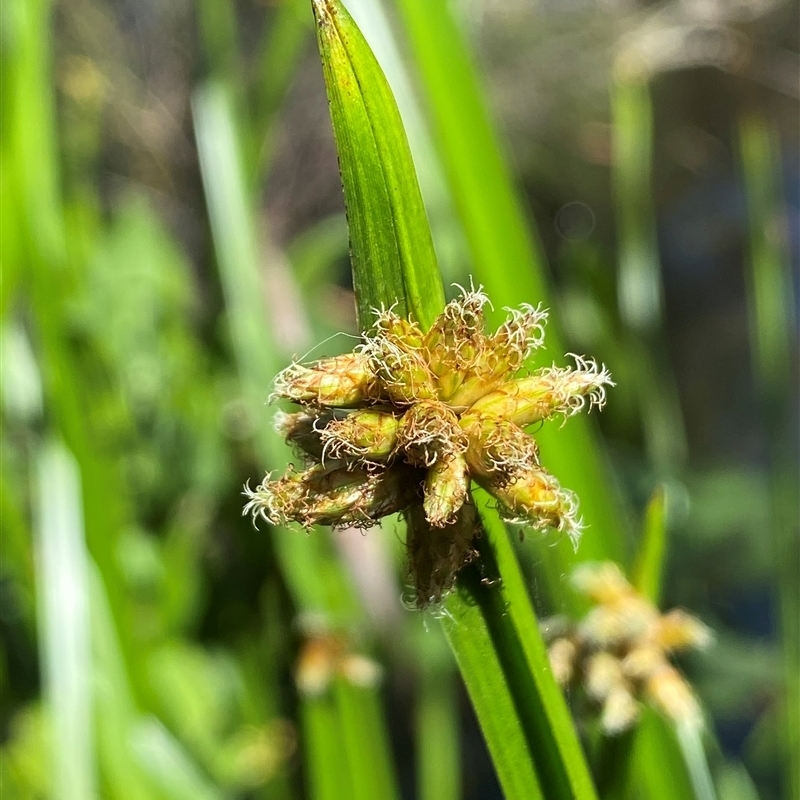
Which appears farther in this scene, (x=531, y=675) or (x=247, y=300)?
(x=247, y=300)

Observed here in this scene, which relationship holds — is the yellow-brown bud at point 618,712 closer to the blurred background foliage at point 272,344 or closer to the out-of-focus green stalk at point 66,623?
the blurred background foliage at point 272,344

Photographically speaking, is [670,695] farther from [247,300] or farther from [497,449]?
[247,300]

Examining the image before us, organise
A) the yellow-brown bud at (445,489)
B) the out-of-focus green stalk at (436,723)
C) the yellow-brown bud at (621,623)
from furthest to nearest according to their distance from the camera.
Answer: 1. the out-of-focus green stalk at (436,723)
2. the yellow-brown bud at (621,623)
3. the yellow-brown bud at (445,489)

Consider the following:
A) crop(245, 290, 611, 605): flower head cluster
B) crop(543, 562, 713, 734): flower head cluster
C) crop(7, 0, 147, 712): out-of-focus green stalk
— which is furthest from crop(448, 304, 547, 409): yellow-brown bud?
crop(7, 0, 147, 712): out-of-focus green stalk

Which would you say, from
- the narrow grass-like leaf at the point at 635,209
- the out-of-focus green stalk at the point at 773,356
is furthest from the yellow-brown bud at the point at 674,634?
the narrow grass-like leaf at the point at 635,209

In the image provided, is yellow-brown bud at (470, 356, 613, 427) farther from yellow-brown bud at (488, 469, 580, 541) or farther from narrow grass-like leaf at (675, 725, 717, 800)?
narrow grass-like leaf at (675, 725, 717, 800)

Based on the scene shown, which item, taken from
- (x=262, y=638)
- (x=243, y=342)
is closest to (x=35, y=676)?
(x=262, y=638)

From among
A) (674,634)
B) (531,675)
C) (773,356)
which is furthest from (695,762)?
(773,356)
